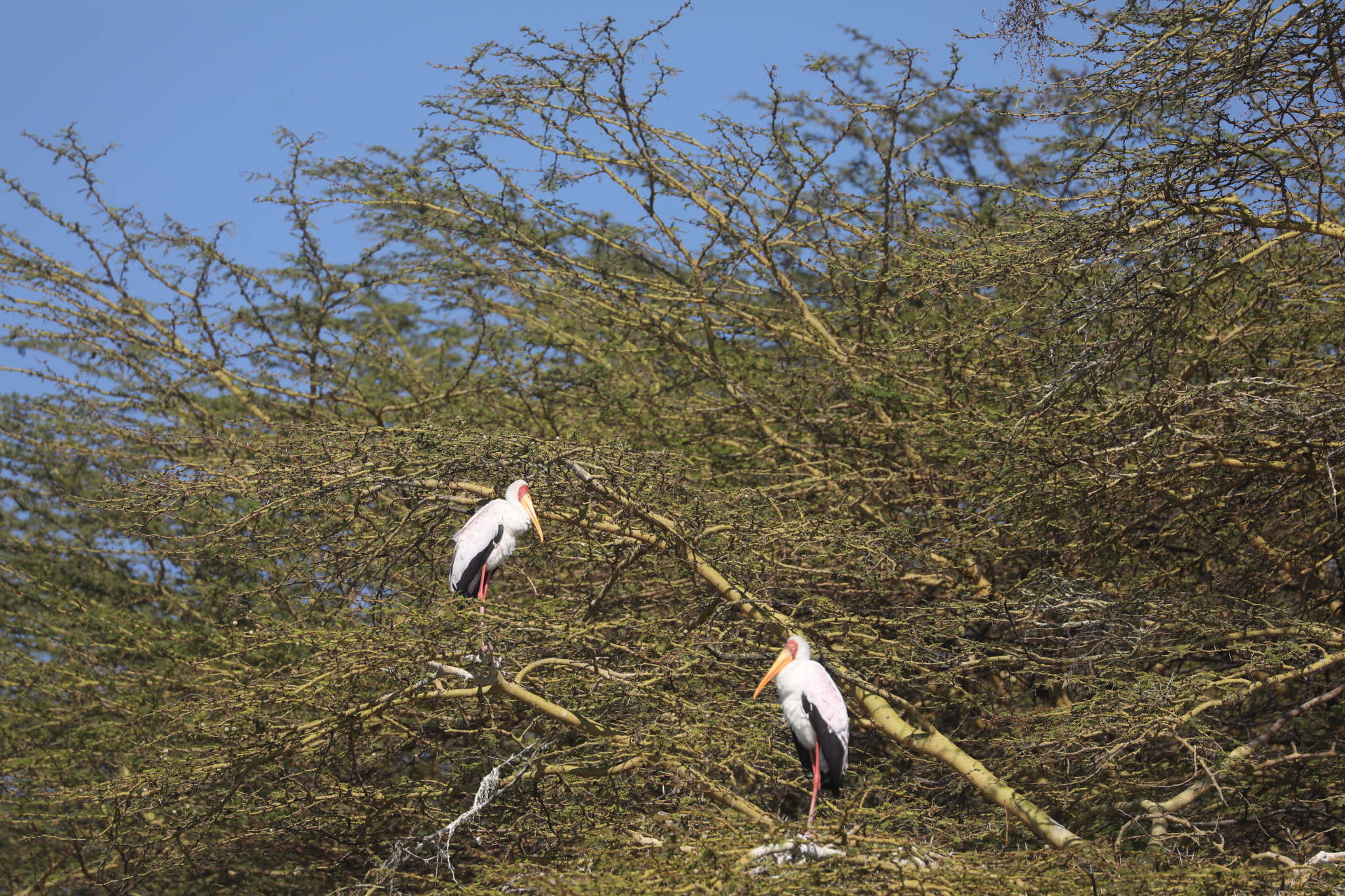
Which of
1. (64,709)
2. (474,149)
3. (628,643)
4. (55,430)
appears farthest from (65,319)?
(628,643)

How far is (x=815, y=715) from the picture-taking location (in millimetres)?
4609

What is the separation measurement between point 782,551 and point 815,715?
1.42 metres

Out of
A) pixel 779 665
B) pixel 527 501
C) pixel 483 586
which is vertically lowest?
pixel 779 665

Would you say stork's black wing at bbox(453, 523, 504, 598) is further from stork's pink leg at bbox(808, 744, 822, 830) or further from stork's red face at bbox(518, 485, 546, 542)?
stork's pink leg at bbox(808, 744, 822, 830)

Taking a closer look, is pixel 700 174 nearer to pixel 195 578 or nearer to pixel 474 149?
pixel 474 149

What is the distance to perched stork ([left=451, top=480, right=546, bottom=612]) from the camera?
16.6 ft

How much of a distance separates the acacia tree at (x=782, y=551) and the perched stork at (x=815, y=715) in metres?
0.18

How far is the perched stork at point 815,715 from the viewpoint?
4621mm

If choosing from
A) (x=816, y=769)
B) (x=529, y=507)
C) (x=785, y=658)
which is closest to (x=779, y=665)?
(x=785, y=658)

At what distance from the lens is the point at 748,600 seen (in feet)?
17.3

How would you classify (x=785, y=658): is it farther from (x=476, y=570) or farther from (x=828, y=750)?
(x=476, y=570)

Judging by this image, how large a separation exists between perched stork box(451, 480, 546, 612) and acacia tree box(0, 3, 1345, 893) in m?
0.13

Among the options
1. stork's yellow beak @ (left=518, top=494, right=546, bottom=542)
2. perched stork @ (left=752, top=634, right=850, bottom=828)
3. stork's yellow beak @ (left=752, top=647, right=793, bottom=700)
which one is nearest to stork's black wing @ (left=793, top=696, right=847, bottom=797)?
perched stork @ (left=752, top=634, right=850, bottom=828)

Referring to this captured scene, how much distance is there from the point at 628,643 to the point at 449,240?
13.4 feet
